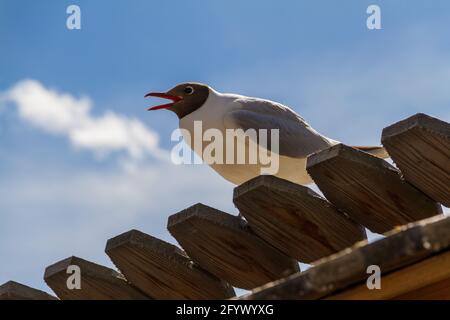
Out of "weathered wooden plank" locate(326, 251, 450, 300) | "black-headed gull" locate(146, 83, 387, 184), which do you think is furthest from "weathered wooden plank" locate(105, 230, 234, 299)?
"black-headed gull" locate(146, 83, 387, 184)

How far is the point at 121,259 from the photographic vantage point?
353 cm

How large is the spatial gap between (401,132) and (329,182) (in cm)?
34

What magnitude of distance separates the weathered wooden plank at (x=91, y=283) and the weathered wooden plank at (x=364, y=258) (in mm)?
1457

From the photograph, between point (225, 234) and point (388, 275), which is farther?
point (225, 234)

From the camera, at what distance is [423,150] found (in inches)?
115

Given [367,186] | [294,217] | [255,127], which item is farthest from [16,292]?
[255,127]

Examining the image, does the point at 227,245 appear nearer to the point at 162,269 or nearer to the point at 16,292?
the point at 162,269

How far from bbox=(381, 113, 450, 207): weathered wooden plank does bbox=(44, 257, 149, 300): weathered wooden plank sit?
50.1 inches

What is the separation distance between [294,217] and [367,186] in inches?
11.4
